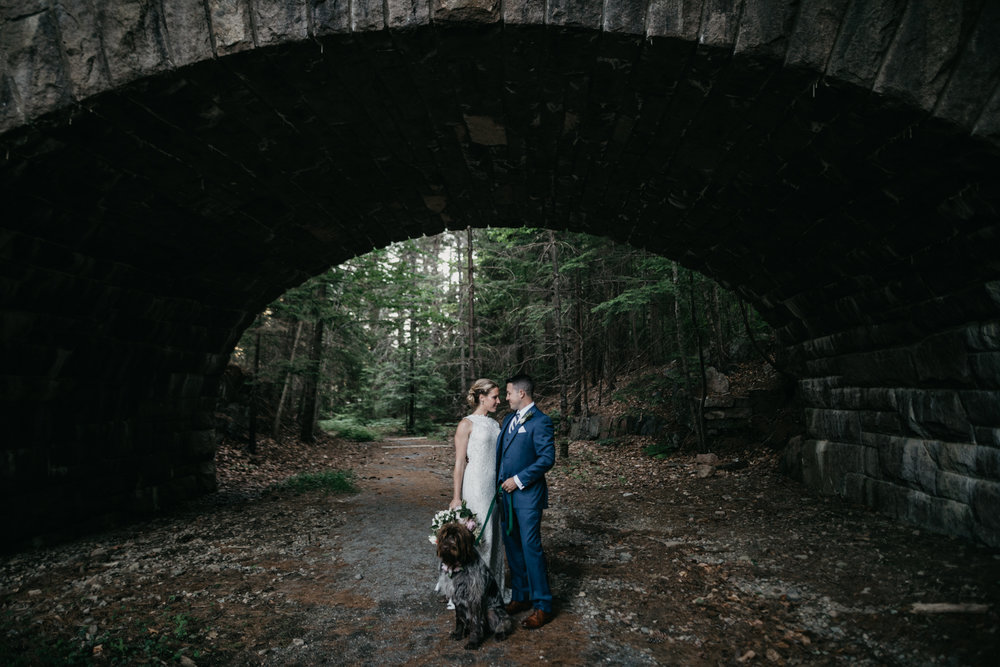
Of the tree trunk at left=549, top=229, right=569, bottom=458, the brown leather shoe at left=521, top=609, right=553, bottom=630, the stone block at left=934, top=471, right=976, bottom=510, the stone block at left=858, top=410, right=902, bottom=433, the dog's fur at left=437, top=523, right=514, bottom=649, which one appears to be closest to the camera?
the dog's fur at left=437, top=523, right=514, bottom=649

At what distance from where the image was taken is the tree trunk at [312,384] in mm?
12965

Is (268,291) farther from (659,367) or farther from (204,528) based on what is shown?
(659,367)

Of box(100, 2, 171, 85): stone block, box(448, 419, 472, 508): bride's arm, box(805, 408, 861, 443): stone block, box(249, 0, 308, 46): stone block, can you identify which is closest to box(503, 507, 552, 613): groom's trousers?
box(448, 419, 472, 508): bride's arm

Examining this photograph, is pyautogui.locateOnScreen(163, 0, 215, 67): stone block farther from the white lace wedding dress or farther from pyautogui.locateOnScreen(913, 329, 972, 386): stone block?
pyautogui.locateOnScreen(913, 329, 972, 386): stone block

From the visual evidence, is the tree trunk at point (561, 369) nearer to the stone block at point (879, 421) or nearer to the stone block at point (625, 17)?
the stone block at point (879, 421)

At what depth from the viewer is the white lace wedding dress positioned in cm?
391

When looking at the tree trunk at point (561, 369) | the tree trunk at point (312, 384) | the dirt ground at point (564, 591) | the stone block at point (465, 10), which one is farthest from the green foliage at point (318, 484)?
the stone block at point (465, 10)

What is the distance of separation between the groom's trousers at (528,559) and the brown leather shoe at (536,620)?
4cm

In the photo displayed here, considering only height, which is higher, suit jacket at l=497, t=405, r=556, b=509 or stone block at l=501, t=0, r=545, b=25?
stone block at l=501, t=0, r=545, b=25

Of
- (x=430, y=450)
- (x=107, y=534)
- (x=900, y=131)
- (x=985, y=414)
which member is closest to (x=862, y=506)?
(x=985, y=414)

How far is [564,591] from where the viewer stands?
428 cm

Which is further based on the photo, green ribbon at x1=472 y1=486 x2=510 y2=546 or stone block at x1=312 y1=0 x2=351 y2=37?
green ribbon at x1=472 y1=486 x2=510 y2=546

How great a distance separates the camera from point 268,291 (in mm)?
7480

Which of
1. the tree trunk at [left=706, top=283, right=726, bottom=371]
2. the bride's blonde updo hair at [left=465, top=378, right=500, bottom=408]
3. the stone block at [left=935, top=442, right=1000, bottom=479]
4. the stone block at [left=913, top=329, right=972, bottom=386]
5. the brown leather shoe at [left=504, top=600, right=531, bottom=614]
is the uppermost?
the tree trunk at [left=706, top=283, right=726, bottom=371]
